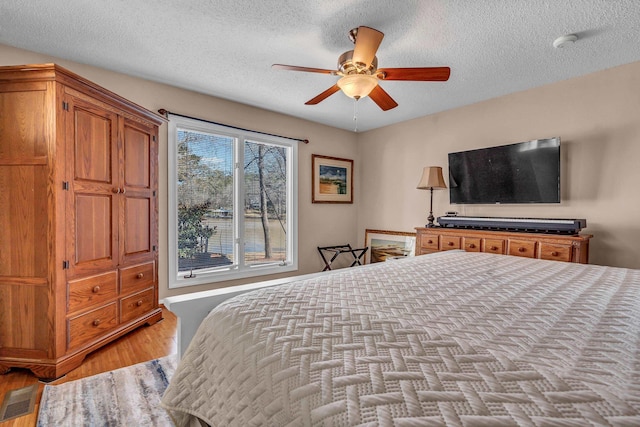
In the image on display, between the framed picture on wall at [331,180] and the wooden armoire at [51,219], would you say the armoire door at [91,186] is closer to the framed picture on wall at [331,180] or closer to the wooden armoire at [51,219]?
the wooden armoire at [51,219]

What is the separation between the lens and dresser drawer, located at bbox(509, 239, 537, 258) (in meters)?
2.71

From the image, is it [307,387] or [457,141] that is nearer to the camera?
[307,387]

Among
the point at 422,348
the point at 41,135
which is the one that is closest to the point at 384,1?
the point at 422,348

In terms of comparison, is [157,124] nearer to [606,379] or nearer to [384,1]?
[384,1]

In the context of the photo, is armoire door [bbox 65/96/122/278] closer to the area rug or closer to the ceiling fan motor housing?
the area rug

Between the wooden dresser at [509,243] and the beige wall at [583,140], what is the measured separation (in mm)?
439

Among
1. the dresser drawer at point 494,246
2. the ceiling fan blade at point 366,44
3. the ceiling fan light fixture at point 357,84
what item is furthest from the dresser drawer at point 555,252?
the ceiling fan blade at point 366,44

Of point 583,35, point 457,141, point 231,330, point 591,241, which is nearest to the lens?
point 231,330

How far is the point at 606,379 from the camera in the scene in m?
0.59

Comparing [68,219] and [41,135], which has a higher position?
[41,135]

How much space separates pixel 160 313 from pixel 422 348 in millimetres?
2855

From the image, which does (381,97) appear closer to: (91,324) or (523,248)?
(523,248)

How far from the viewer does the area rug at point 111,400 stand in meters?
1.54

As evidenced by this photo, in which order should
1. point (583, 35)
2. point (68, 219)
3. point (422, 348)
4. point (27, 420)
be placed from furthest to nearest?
point (583, 35) < point (68, 219) < point (27, 420) < point (422, 348)
